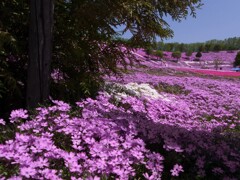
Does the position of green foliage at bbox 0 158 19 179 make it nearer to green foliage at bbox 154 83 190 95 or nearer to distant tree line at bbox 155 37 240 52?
green foliage at bbox 154 83 190 95

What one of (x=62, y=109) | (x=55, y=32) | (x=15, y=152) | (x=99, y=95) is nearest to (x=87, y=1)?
(x=55, y=32)

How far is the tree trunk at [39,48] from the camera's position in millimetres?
5582

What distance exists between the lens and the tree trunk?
Result: 5.58 meters

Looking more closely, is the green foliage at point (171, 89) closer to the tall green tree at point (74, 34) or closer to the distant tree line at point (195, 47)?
the tall green tree at point (74, 34)

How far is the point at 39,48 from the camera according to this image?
5.61 metres

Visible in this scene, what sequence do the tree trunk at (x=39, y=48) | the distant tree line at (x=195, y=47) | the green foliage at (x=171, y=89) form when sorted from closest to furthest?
the tree trunk at (x=39, y=48) → the green foliage at (x=171, y=89) → the distant tree line at (x=195, y=47)

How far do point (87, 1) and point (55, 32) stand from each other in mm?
854

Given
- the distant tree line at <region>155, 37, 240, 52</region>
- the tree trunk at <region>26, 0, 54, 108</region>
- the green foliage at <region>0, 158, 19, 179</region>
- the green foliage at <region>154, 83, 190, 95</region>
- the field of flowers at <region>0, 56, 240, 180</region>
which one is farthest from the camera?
the distant tree line at <region>155, 37, 240, 52</region>

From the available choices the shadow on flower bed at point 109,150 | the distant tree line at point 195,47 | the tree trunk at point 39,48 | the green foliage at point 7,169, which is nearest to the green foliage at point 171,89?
the shadow on flower bed at point 109,150

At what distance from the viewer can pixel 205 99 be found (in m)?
11.2

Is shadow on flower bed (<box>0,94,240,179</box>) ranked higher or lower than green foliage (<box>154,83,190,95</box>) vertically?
higher

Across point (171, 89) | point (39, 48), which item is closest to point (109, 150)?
point (39, 48)

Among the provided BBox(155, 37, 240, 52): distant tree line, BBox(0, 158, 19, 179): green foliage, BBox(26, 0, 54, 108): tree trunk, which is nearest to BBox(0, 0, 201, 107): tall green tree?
BBox(26, 0, 54, 108): tree trunk

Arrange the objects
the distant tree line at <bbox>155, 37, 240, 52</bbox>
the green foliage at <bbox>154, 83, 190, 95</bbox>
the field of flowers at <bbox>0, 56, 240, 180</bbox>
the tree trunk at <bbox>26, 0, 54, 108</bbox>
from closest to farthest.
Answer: the field of flowers at <bbox>0, 56, 240, 180</bbox> < the tree trunk at <bbox>26, 0, 54, 108</bbox> < the green foliage at <bbox>154, 83, 190, 95</bbox> < the distant tree line at <bbox>155, 37, 240, 52</bbox>
